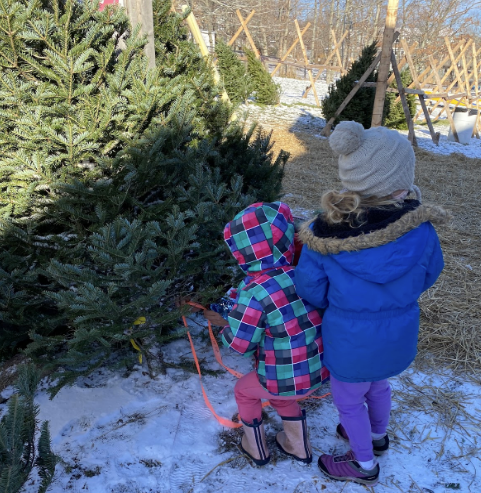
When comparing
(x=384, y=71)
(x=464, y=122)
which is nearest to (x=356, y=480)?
(x=384, y=71)

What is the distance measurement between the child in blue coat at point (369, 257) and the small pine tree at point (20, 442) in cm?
Answer: 106

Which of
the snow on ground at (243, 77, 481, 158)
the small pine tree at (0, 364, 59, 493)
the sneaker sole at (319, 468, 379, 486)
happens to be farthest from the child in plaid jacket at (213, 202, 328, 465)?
the snow on ground at (243, 77, 481, 158)

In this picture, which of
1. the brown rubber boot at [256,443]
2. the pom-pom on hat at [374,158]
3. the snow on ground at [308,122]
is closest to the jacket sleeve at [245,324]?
the brown rubber boot at [256,443]

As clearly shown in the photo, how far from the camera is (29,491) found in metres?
1.92

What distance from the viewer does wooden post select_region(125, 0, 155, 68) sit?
→ 2520mm

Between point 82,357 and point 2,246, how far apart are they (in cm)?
81

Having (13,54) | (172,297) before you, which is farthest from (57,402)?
(13,54)

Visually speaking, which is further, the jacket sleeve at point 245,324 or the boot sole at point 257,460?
the boot sole at point 257,460

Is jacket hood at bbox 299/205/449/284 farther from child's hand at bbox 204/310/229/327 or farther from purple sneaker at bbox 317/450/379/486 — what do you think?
purple sneaker at bbox 317/450/379/486

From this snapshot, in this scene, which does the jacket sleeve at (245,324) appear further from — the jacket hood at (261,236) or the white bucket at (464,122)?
the white bucket at (464,122)

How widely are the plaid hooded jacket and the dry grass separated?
4.90ft

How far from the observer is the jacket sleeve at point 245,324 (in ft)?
5.65

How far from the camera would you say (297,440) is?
205cm

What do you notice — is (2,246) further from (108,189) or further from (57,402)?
(57,402)
